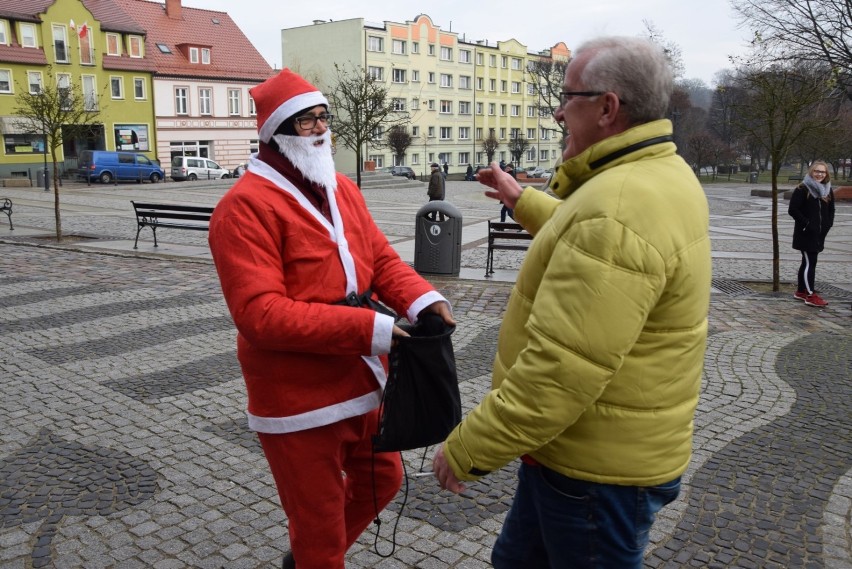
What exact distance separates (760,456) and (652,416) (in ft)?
10.3

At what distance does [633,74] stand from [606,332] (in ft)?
2.07

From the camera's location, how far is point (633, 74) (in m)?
1.79

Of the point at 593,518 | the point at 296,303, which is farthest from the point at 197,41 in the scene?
the point at 593,518

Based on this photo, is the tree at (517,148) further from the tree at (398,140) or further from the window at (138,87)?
the window at (138,87)

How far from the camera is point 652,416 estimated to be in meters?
1.86

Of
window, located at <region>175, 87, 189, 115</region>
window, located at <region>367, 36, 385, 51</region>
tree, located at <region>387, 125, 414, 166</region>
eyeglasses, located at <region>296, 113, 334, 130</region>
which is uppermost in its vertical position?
window, located at <region>367, 36, 385, 51</region>

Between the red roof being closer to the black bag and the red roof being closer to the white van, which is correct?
the white van

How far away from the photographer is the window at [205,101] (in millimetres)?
48625

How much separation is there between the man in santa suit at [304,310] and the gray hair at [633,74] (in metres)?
0.96

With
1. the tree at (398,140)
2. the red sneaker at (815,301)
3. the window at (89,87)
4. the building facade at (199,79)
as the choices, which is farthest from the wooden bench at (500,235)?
the tree at (398,140)

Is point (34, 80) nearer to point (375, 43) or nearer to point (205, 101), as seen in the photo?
point (205, 101)

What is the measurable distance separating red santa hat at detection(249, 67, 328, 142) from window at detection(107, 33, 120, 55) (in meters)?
47.4

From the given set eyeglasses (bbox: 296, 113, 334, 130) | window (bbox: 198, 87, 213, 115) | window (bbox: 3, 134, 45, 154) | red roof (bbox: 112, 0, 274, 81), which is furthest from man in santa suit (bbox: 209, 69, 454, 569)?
window (bbox: 198, 87, 213, 115)

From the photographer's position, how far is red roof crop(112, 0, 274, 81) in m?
47.4
